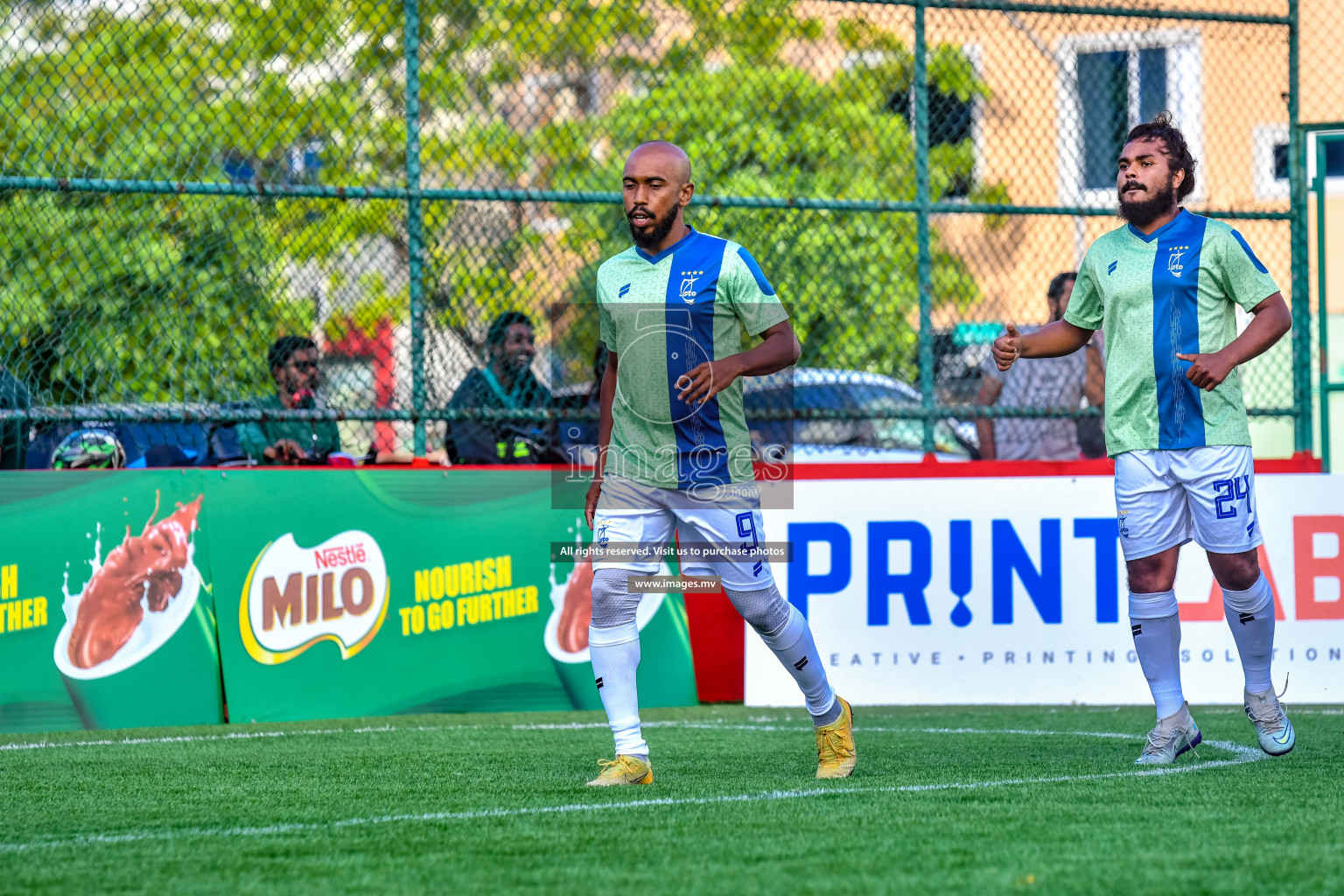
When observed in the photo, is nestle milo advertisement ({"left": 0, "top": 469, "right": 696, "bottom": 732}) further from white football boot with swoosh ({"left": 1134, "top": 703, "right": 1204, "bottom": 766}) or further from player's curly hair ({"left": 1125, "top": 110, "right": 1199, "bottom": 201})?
player's curly hair ({"left": 1125, "top": 110, "right": 1199, "bottom": 201})

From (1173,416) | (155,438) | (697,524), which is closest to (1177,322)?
(1173,416)

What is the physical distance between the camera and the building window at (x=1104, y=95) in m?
8.97

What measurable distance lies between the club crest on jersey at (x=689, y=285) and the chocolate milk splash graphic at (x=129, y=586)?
3283 millimetres

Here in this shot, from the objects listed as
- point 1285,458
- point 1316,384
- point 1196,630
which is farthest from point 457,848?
point 1316,384

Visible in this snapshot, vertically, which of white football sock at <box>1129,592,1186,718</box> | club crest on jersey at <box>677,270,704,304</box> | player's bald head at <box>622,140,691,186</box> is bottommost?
white football sock at <box>1129,592,1186,718</box>

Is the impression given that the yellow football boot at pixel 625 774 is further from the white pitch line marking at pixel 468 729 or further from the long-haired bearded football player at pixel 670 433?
the white pitch line marking at pixel 468 729

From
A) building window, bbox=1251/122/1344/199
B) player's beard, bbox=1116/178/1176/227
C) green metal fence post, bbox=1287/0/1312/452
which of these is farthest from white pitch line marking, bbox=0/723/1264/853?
building window, bbox=1251/122/1344/199

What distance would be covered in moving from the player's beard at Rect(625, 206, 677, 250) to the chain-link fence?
2782 mm

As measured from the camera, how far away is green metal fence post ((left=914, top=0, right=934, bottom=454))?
8609 mm

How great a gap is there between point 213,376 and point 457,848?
162 inches

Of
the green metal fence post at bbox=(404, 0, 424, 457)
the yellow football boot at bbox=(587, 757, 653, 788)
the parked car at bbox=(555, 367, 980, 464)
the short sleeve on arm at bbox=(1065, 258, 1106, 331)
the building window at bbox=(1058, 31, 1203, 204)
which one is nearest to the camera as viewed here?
the yellow football boot at bbox=(587, 757, 653, 788)

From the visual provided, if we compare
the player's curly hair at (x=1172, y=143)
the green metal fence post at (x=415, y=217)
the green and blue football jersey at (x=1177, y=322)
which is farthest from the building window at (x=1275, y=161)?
the green metal fence post at (x=415, y=217)

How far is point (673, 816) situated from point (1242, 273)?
2.81m

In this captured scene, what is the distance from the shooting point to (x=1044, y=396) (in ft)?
29.1
